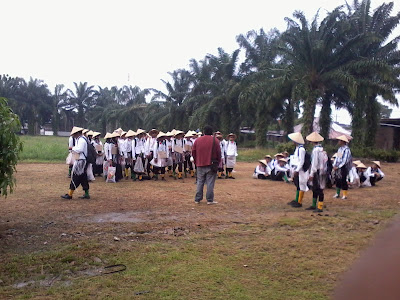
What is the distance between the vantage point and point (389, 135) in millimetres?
30062

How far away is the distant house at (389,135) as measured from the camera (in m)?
28.4

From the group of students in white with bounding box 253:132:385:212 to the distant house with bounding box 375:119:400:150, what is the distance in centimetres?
1646

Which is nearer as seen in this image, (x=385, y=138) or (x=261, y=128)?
(x=261, y=128)

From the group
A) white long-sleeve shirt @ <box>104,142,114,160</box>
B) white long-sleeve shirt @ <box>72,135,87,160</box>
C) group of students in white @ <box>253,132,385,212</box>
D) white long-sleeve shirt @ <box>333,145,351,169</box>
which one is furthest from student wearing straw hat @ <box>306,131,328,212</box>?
white long-sleeve shirt @ <box>104,142,114,160</box>

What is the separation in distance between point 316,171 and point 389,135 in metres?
24.7

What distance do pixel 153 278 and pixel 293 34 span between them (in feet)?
65.3

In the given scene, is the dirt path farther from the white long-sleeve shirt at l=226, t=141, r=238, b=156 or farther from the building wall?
the building wall

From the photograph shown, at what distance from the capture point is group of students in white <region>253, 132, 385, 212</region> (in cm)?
851

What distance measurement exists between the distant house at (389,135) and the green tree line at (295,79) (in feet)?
12.0

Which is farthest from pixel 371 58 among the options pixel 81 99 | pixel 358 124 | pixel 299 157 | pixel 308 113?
pixel 81 99

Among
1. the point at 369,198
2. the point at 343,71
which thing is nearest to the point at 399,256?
the point at 369,198

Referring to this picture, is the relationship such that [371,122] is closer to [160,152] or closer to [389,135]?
[389,135]

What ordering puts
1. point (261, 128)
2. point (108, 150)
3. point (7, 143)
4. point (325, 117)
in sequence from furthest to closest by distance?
point (261, 128), point (325, 117), point (108, 150), point (7, 143)

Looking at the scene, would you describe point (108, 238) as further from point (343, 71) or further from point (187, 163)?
point (343, 71)
